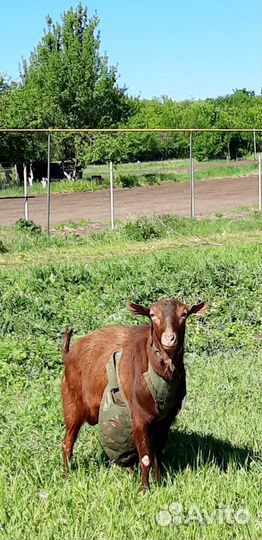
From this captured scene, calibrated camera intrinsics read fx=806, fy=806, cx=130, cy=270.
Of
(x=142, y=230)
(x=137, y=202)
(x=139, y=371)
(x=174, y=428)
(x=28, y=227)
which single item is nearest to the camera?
(x=139, y=371)

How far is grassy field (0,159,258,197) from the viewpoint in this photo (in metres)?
35.8

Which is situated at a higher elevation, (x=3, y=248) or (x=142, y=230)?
(x=142, y=230)

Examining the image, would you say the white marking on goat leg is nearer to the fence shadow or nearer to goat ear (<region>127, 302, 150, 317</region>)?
the fence shadow

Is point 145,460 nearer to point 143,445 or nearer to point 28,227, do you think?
point 143,445

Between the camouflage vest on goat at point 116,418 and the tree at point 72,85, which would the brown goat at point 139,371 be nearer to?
the camouflage vest on goat at point 116,418

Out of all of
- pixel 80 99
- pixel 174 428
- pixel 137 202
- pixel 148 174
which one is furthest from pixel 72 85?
pixel 174 428

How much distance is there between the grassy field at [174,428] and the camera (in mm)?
3658

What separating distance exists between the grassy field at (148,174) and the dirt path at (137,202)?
0.69 meters

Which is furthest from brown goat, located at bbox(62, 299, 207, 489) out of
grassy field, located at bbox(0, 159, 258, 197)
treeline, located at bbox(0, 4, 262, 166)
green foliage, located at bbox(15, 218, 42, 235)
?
treeline, located at bbox(0, 4, 262, 166)

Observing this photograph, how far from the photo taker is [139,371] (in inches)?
154

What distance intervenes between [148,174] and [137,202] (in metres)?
11.1

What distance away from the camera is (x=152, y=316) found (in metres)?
3.64

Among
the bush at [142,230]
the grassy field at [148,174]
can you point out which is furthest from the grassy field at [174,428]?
the grassy field at [148,174]

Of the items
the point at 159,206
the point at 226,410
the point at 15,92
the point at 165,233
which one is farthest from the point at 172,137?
the point at 226,410
